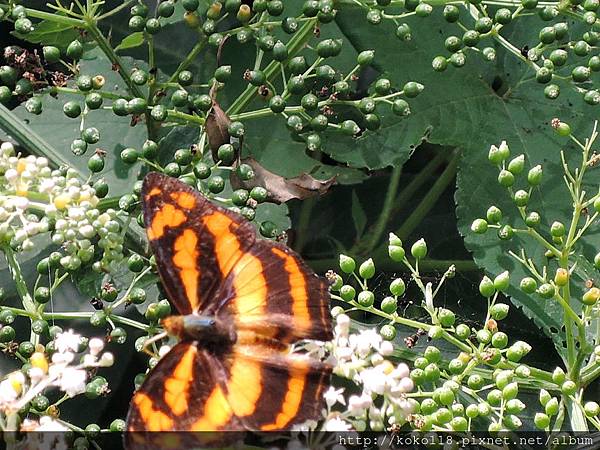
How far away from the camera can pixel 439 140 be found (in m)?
2.17

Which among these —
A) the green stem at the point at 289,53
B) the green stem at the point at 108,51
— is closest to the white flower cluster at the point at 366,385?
the green stem at the point at 289,53

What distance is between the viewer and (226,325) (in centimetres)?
154

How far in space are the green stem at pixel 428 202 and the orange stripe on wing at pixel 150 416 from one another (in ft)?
3.56

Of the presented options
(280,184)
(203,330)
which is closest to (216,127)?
(280,184)

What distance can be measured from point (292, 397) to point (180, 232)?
1.17 feet

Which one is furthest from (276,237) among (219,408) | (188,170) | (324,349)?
(219,408)

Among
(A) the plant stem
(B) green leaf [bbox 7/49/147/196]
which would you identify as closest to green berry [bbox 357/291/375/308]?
(A) the plant stem

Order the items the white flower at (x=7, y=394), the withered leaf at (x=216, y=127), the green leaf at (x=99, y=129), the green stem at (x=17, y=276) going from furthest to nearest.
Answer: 1. the green leaf at (x=99, y=129)
2. the withered leaf at (x=216, y=127)
3. the green stem at (x=17, y=276)
4. the white flower at (x=7, y=394)

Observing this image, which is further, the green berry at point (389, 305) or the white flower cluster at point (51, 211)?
the green berry at point (389, 305)

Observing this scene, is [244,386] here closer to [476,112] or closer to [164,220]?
[164,220]

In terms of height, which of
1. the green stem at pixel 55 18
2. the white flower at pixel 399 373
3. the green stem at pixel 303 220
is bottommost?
the green stem at pixel 303 220

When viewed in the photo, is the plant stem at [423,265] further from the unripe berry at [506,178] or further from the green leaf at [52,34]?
the green leaf at [52,34]

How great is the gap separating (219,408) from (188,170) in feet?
2.13

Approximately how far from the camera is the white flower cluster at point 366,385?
1423 mm
